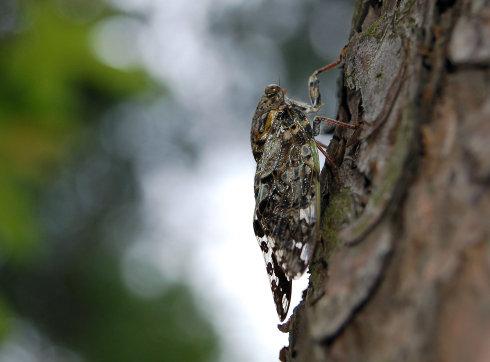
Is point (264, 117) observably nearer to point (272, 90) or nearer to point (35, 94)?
point (272, 90)

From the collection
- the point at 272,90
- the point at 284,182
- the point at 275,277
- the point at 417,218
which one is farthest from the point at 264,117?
the point at 417,218

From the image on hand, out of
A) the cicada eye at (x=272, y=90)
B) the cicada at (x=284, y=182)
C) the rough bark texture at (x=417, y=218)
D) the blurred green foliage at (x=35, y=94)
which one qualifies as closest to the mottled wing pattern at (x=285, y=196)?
the cicada at (x=284, y=182)

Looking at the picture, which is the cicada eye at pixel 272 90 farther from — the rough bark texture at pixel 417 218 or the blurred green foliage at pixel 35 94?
the rough bark texture at pixel 417 218

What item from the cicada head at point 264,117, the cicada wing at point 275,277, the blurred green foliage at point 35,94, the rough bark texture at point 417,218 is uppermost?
the blurred green foliage at point 35,94

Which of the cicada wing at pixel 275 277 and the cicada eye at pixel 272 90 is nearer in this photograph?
the cicada wing at pixel 275 277

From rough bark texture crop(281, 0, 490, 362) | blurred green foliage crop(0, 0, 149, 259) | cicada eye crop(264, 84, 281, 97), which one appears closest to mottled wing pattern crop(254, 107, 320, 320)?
cicada eye crop(264, 84, 281, 97)

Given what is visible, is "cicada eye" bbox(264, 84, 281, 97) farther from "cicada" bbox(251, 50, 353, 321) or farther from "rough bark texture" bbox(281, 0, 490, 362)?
"rough bark texture" bbox(281, 0, 490, 362)

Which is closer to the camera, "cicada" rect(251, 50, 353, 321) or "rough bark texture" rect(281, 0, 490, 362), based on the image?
"rough bark texture" rect(281, 0, 490, 362)

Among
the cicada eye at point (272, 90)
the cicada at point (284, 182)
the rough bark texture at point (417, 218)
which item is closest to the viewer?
the rough bark texture at point (417, 218)
